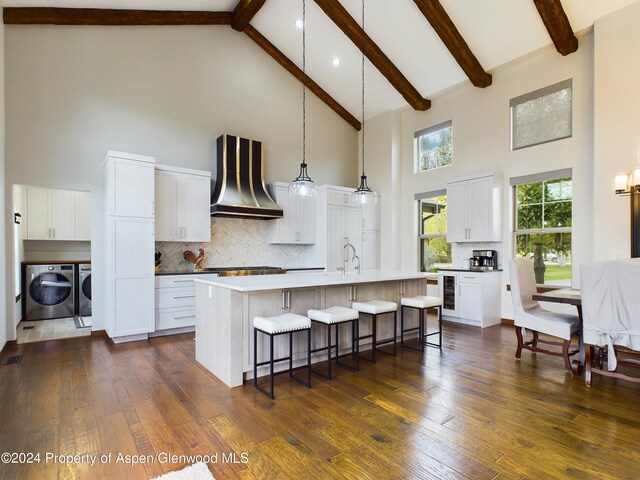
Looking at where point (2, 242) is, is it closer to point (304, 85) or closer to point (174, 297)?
point (174, 297)

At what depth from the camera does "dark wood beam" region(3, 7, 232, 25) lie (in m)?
4.37

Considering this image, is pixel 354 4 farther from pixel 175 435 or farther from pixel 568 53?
pixel 175 435

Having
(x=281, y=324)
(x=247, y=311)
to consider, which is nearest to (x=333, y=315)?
(x=281, y=324)

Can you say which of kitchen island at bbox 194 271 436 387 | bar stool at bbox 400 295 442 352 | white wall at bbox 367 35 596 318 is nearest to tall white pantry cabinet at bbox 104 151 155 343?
kitchen island at bbox 194 271 436 387

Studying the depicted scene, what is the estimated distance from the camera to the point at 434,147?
6.74 meters

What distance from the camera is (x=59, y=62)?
15.4ft

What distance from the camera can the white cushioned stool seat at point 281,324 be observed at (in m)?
2.87

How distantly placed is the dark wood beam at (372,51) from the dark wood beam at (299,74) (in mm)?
1264

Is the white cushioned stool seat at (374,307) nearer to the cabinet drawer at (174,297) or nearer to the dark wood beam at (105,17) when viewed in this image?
the cabinet drawer at (174,297)

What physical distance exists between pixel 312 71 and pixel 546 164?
14.8 ft

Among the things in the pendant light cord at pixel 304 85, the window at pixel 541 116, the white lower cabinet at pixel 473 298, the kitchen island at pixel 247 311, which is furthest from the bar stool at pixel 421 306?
the window at pixel 541 116

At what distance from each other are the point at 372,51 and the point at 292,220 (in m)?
3.20

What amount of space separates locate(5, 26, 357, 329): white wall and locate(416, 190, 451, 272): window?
2731 mm

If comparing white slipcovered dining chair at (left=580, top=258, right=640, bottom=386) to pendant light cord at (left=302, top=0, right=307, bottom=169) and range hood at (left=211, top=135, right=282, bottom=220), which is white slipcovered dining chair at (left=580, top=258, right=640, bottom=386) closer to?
pendant light cord at (left=302, top=0, right=307, bottom=169)
